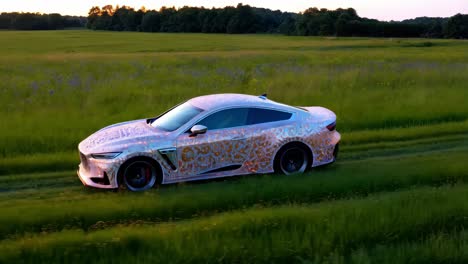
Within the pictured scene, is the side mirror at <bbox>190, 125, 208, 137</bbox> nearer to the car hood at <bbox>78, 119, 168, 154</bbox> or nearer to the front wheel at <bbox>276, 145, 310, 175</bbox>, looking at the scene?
the car hood at <bbox>78, 119, 168, 154</bbox>

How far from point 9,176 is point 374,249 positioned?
6.64 m

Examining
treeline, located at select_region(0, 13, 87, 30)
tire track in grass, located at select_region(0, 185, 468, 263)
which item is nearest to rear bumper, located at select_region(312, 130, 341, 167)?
tire track in grass, located at select_region(0, 185, 468, 263)

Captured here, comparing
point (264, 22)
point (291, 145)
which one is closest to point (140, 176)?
point (291, 145)

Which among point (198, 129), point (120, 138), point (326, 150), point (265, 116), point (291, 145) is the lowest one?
point (326, 150)

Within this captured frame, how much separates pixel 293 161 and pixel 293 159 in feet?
0.11

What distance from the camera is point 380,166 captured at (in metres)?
10.0

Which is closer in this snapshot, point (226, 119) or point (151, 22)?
point (226, 119)

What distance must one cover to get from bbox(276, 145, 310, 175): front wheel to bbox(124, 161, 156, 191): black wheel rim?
2.02 m

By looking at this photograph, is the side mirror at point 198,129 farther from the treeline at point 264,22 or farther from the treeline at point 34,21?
the treeline at point 34,21

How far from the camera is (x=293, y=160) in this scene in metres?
9.95

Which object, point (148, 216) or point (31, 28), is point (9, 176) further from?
point (31, 28)

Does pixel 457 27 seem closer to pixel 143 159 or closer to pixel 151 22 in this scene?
pixel 151 22

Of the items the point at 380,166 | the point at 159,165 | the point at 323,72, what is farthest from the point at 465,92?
the point at 159,165

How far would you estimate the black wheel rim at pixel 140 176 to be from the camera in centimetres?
899
